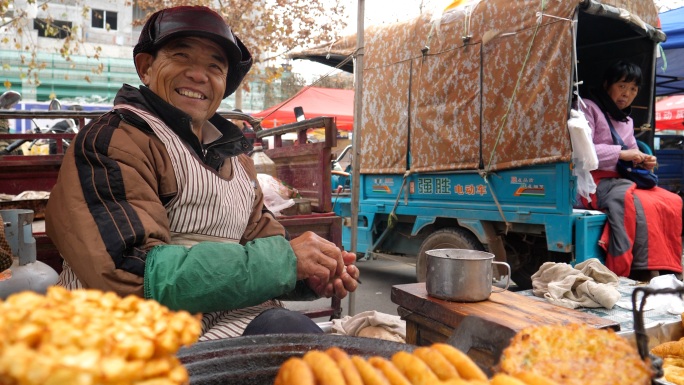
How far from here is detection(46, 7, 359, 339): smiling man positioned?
1480 mm

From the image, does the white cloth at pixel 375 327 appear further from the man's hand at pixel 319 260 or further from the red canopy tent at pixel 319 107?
the red canopy tent at pixel 319 107

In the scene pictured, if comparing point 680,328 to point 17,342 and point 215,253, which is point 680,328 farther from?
point 17,342

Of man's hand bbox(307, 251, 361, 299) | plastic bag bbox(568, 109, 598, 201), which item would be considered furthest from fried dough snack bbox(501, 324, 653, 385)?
plastic bag bbox(568, 109, 598, 201)

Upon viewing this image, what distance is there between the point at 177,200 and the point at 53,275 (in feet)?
2.96

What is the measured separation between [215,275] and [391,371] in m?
0.79

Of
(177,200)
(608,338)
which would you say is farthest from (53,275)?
(608,338)

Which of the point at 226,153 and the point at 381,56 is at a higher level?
the point at 381,56

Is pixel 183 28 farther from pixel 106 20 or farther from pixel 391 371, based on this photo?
pixel 106 20

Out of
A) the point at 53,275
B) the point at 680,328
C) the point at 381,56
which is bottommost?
the point at 680,328

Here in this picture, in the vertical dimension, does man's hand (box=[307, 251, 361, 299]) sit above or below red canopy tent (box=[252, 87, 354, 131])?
below

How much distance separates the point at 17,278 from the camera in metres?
2.12

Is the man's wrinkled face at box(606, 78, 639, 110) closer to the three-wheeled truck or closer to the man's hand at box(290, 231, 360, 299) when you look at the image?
the three-wheeled truck

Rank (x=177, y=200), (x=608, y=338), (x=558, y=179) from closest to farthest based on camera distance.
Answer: (x=608, y=338)
(x=177, y=200)
(x=558, y=179)

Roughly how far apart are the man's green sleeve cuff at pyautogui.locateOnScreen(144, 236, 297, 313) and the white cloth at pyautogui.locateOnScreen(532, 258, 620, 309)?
5.88 ft
